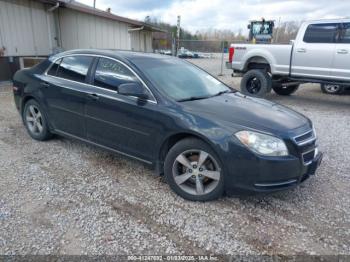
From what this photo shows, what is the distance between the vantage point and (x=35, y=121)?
15.4ft

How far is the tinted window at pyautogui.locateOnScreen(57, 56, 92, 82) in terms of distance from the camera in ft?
12.8

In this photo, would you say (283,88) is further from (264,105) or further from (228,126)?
(228,126)

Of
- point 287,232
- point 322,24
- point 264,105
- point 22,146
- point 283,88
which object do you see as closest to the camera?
point 287,232

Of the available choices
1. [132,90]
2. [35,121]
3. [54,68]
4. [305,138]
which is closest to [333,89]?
[305,138]

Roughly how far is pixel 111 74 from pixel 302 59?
6185 mm

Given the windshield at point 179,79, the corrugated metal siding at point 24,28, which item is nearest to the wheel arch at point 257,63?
the windshield at point 179,79

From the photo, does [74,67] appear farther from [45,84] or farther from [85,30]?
[85,30]

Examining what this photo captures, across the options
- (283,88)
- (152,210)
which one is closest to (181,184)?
(152,210)

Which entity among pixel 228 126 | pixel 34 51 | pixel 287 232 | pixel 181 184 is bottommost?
pixel 287 232

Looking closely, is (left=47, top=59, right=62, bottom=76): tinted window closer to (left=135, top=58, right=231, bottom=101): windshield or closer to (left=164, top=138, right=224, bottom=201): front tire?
(left=135, top=58, right=231, bottom=101): windshield

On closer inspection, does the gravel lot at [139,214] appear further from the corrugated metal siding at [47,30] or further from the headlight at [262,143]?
the corrugated metal siding at [47,30]

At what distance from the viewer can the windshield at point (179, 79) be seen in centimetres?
339

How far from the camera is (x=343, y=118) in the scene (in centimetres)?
712

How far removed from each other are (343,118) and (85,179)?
649 cm
